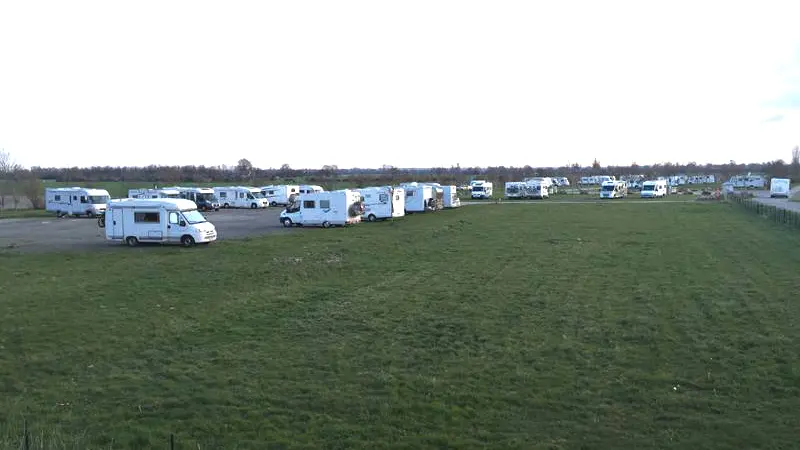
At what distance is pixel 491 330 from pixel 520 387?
3.64m

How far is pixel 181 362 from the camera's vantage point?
1197cm

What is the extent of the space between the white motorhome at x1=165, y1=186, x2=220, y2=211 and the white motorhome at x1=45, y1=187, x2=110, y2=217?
6819mm

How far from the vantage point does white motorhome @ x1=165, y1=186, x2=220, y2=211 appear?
2298 inches

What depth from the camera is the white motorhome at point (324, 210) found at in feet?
134

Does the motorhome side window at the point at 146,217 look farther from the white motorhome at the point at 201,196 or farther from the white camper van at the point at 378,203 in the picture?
the white motorhome at the point at 201,196

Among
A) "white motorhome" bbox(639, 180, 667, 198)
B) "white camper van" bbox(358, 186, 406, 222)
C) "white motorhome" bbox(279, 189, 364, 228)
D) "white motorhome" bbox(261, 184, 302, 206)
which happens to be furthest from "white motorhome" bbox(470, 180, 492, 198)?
"white motorhome" bbox(279, 189, 364, 228)

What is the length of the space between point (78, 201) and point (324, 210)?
24387 mm

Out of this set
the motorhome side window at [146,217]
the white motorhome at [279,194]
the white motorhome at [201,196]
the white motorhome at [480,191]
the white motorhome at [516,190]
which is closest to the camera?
the motorhome side window at [146,217]

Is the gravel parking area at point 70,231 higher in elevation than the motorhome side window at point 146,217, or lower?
lower

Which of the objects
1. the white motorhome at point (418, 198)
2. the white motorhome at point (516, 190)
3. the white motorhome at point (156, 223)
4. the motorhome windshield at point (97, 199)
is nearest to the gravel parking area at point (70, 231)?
the white motorhome at point (156, 223)

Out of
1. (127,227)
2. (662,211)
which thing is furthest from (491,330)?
(662,211)

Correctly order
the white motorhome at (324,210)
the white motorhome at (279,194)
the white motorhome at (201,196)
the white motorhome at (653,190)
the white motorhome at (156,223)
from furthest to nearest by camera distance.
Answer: the white motorhome at (653,190) → the white motorhome at (279,194) → the white motorhome at (201,196) → the white motorhome at (324,210) → the white motorhome at (156,223)

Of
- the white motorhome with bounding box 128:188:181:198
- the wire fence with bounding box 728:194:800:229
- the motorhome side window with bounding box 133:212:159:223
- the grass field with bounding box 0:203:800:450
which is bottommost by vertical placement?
the grass field with bounding box 0:203:800:450

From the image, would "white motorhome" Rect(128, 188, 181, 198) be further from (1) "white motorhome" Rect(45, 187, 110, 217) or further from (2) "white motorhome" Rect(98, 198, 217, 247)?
(2) "white motorhome" Rect(98, 198, 217, 247)
